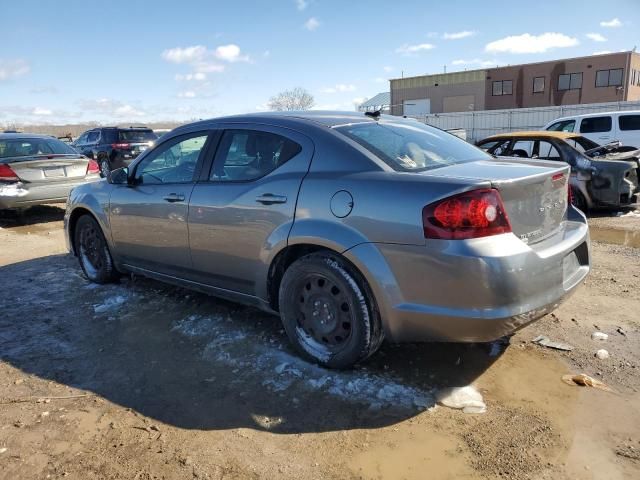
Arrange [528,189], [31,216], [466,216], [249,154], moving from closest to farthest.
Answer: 1. [466,216]
2. [528,189]
3. [249,154]
4. [31,216]

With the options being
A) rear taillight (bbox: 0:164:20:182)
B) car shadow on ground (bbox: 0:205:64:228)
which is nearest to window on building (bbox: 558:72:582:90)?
car shadow on ground (bbox: 0:205:64:228)

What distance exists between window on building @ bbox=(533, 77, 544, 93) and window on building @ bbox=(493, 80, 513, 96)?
6.90 feet

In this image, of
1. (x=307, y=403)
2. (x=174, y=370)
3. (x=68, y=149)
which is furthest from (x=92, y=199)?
(x=68, y=149)

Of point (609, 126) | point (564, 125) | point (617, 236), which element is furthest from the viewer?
point (564, 125)

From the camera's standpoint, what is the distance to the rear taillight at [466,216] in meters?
2.61

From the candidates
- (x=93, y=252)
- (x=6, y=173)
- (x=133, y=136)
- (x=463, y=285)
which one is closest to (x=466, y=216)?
(x=463, y=285)

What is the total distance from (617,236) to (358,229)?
568cm

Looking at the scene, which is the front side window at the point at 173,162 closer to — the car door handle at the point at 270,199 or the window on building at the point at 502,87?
the car door handle at the point at 270,199

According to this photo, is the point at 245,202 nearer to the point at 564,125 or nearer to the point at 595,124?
the point at 564,125

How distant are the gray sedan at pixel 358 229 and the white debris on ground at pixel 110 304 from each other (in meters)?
0.59

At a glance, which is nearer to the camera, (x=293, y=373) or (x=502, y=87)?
(x=293, y=373)

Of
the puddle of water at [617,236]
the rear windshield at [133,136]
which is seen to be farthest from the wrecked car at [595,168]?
the rear windshield at [133,136]

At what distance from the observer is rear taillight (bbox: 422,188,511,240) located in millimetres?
2607

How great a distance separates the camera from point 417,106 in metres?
51.0
